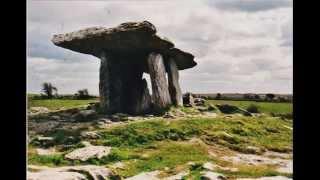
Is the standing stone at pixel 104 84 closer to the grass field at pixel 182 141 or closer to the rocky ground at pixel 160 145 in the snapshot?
the rocky ground at pixel 160 145

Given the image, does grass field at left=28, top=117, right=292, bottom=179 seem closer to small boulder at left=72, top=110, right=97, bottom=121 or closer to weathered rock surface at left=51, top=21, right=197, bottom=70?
small boulder at left=72, top=110, right=97, bottom=121

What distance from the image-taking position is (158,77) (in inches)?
502

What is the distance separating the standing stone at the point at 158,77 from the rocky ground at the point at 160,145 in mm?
565

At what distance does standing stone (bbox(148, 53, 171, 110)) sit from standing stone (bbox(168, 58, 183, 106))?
16cm

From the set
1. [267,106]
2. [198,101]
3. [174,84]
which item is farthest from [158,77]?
[267,106]

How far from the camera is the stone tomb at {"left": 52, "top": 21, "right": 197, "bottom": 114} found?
483 inches

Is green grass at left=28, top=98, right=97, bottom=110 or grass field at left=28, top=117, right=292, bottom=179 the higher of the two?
green grass at left=28, top=98, right=97, bottom=110

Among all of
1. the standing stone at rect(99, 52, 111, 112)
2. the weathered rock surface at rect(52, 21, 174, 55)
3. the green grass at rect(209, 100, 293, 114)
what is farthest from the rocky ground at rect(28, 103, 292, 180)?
the weathered rock surface at rect(52, 21, 174, 55)

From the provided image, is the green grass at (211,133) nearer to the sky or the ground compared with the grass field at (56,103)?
nearer to the ground

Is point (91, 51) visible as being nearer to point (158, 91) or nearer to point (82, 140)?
point (158, 91)

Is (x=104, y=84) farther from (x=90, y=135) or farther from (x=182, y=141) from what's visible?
(x=182, y=141)

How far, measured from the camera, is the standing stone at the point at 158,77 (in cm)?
1252

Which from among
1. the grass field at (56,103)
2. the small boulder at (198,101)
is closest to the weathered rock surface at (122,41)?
the small boulder at (198,101)
